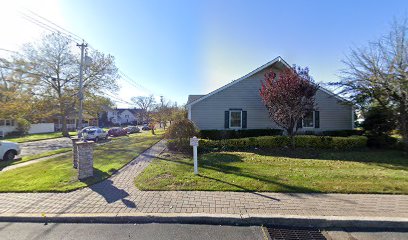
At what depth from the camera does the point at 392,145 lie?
41.0 ft

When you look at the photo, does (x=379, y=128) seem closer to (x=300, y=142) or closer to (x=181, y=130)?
(x=300, y=142)

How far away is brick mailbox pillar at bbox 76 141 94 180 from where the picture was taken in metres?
6.65

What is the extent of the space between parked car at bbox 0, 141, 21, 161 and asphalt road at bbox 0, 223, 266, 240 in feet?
32.2

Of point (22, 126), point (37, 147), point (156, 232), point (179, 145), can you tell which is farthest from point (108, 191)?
point (22, 126)

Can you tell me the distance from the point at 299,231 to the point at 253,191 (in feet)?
5.37

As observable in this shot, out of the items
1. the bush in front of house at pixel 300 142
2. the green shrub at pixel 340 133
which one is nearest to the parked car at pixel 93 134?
the bush in front of house at pixel 300 142

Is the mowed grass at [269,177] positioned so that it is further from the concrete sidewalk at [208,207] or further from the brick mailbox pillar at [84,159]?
the brick mailbox pillar at [84,159]

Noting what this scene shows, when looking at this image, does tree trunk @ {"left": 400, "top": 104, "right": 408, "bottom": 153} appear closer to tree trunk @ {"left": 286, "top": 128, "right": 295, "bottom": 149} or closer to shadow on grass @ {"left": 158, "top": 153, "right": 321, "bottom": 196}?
tree trunk @ {"left": 286, "top": 128, "right": 295, "bottom": 149}

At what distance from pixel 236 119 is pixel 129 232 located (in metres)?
12.1

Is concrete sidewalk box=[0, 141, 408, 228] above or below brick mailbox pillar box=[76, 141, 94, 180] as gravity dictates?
below

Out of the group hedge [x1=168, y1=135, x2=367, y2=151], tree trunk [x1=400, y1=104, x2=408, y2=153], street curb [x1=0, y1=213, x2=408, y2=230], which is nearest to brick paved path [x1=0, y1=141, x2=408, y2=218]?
street curb [x1=0, y1=213, x2=408, y2=230]

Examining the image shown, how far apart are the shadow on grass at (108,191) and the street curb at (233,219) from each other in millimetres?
555

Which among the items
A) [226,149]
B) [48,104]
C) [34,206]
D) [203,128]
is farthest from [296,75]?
[48,104]

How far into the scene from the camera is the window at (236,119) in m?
14.9
